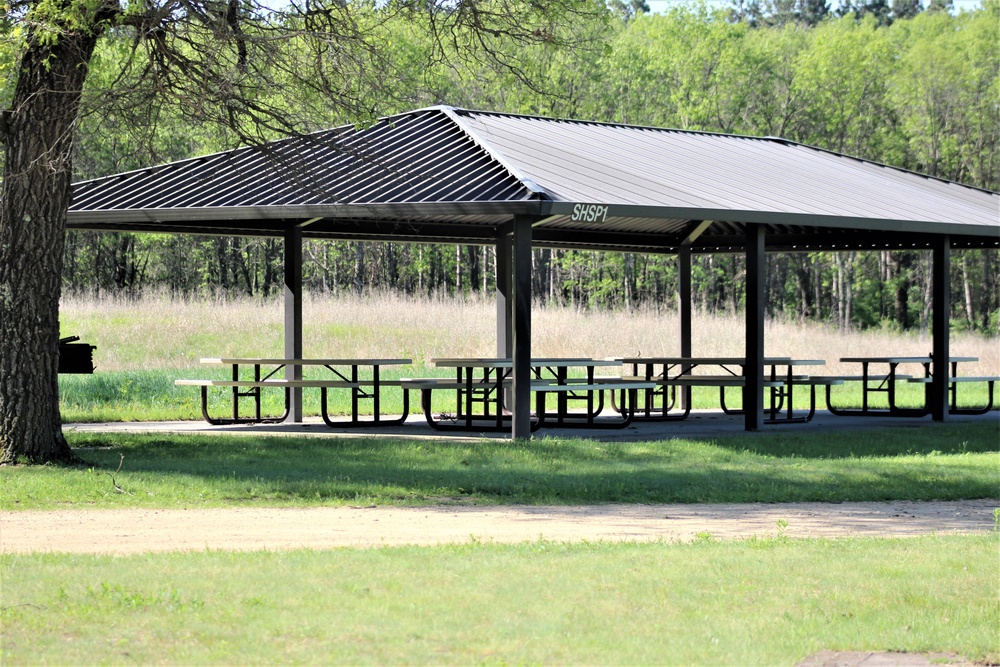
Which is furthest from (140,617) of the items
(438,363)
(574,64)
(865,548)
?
(574,64)

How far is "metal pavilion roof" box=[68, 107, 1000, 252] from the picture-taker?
13.4m

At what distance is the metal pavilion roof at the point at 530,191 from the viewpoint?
1337cm

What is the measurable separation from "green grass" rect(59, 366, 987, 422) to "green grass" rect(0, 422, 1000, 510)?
390 centimetres

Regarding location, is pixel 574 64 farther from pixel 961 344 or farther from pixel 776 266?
pixel 961 344

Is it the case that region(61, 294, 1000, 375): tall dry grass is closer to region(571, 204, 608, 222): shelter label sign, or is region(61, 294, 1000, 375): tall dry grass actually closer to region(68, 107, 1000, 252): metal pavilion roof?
region(68, 107, 1000, 252): metal pavilion roof

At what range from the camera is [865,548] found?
767 centimetres

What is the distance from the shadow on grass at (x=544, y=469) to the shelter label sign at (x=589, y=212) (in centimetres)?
220

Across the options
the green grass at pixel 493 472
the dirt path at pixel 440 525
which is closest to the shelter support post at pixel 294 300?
the green grass at pixel 493 472

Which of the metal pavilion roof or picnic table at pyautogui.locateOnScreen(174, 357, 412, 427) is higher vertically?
the metal pavilion roof

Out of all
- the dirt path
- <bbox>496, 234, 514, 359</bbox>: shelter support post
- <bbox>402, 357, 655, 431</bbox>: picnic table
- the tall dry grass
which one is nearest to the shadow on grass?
the dirt path

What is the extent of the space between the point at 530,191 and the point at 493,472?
2.99 metres

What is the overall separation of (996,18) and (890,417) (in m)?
37.0

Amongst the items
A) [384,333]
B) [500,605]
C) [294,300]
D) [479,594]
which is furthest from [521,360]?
[384,333]

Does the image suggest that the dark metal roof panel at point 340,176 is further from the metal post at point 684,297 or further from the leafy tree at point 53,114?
the metal post at point 684,297
